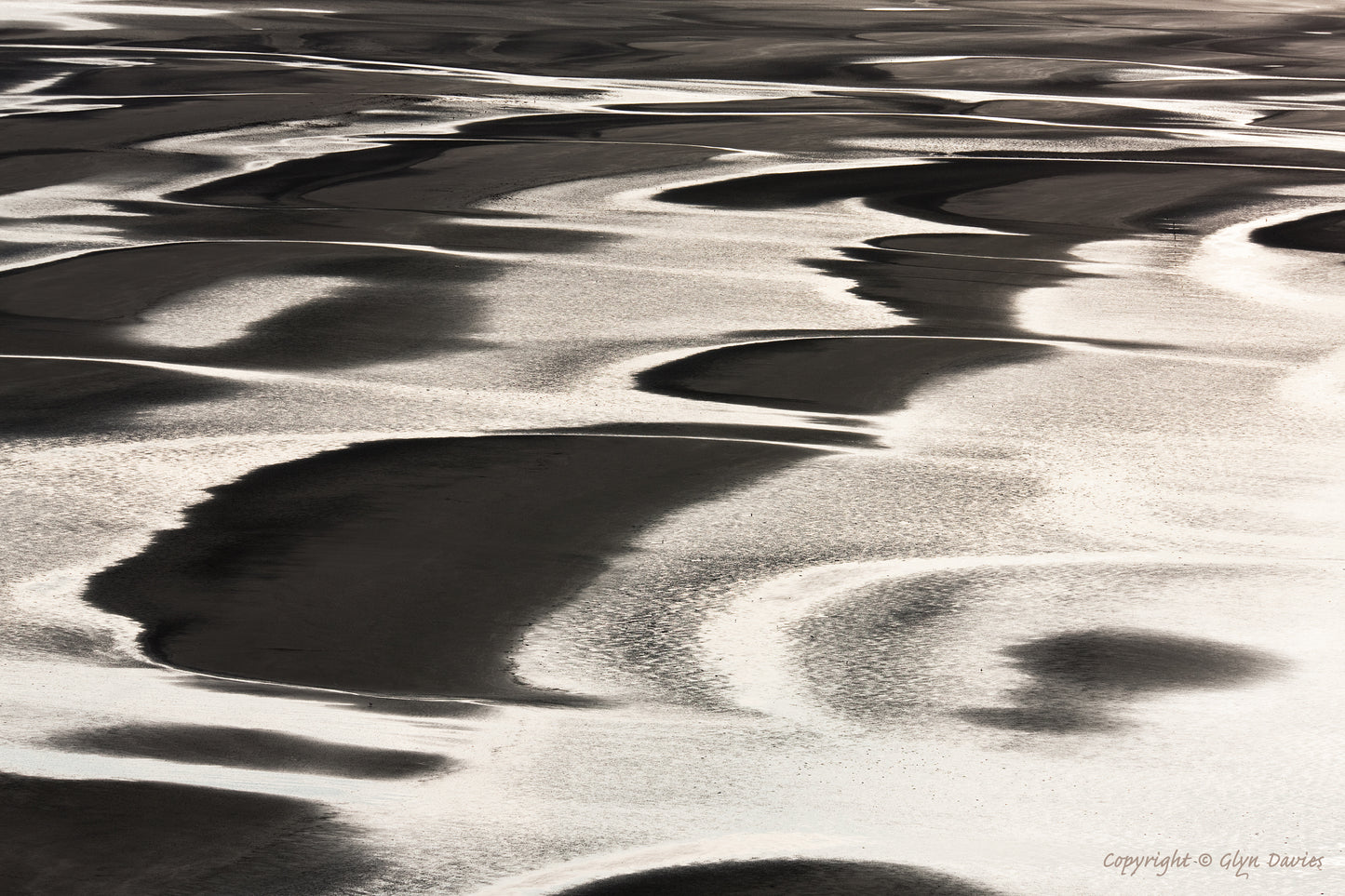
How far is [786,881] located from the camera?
3018 mm

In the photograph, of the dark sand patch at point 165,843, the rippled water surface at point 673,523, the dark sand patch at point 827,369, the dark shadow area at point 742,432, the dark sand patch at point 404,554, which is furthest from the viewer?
the dark sand patch at point 827,369

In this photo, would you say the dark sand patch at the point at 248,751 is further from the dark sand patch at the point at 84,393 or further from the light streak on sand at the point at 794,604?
the dark sand patch at the point at 84,393

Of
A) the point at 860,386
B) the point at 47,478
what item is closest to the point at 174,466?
the point at 47,478

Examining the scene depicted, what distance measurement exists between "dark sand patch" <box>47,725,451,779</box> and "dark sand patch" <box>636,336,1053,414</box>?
283 centimetres

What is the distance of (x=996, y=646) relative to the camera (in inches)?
157

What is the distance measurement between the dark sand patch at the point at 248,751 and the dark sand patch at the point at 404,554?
0.31m

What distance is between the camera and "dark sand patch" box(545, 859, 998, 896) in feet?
9.78

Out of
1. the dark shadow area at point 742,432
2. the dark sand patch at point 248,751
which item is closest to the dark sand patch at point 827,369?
the dark shadow area at point 742,432

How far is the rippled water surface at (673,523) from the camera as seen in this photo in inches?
126

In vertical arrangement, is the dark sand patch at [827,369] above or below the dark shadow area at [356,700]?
above

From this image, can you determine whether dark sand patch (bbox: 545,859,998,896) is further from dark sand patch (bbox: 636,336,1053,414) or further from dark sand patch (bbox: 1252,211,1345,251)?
dark sand patch (bbox: 1252,211,1345,251)

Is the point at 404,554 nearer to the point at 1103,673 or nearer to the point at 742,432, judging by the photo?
the point at 742,432

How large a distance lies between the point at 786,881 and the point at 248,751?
3.74 feet

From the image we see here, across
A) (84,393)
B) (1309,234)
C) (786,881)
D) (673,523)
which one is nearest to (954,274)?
(1309,234)
